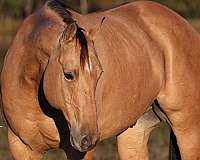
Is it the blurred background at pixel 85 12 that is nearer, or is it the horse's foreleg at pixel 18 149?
the horse's foreleg at pixel 18 149

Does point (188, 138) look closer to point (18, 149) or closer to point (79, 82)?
point (18, 149)

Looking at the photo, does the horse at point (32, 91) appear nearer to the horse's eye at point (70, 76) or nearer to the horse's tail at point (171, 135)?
the horse's eye at point (70, 76)

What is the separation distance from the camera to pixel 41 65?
4.53 metres

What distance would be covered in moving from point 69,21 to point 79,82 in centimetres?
47

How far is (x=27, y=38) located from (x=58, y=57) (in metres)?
0.63

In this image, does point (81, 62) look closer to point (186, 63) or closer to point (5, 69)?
point (5, 69)

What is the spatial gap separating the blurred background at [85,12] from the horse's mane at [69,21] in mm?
641

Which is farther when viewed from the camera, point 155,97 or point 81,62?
point 155,97

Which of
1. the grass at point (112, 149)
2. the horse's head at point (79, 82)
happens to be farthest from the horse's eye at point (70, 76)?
the grass at point (112, 149)

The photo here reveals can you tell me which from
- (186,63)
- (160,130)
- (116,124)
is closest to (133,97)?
(116,124)

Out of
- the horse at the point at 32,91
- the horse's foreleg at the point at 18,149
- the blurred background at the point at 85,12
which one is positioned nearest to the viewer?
the horse at the point at 32,91

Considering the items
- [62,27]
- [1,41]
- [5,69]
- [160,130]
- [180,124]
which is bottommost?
[1,41]

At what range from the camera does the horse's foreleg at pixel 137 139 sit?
588cm

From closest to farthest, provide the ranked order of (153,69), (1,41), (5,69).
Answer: (5,69)
(153,69)
(1,41)
